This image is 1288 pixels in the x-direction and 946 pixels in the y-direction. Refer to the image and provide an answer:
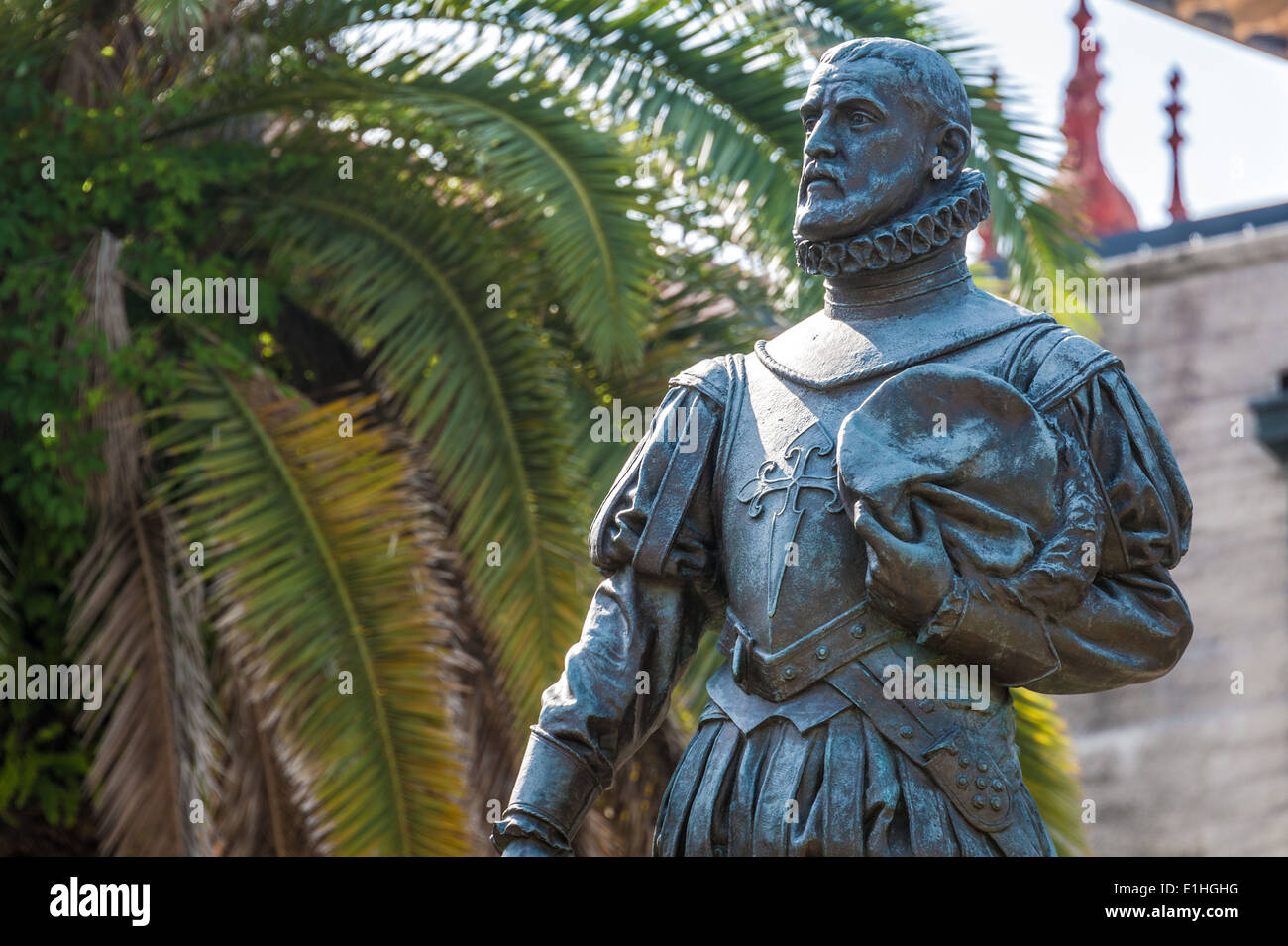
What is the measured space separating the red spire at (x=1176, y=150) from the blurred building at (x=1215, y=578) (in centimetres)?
170

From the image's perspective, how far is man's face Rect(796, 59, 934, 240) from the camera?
4637 mm

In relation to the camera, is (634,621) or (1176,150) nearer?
(634,621)

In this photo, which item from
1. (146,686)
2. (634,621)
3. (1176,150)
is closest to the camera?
(634,621)

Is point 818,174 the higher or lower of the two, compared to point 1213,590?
higher

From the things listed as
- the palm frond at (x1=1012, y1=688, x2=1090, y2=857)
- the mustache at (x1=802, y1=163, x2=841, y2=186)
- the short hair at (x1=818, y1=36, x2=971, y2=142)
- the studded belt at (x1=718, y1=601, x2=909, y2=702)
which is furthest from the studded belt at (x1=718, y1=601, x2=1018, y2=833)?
the palm frond at (x1=1012, y1=688, x2=1090, y2=857)

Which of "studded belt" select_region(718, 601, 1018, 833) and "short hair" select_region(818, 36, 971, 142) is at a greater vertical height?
"short hair" select_region(818, 36, 971, 142)

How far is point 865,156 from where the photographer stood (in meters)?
4.66

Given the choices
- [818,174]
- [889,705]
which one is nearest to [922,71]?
[818,174]

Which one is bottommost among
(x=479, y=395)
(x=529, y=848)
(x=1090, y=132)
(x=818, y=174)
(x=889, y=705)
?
(x=529, y=848)

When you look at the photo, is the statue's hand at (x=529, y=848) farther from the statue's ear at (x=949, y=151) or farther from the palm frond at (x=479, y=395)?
the palm frond at (x=479, y=395)

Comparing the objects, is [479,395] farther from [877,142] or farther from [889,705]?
[889,705]

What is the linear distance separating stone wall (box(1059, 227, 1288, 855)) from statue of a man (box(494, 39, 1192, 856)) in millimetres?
14846

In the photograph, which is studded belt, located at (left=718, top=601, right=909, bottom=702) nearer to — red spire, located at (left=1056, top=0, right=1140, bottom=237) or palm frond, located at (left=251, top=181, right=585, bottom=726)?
palm frond, located at (left=251, top=181, right=585, bottom=726)

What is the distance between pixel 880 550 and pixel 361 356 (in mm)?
6927
